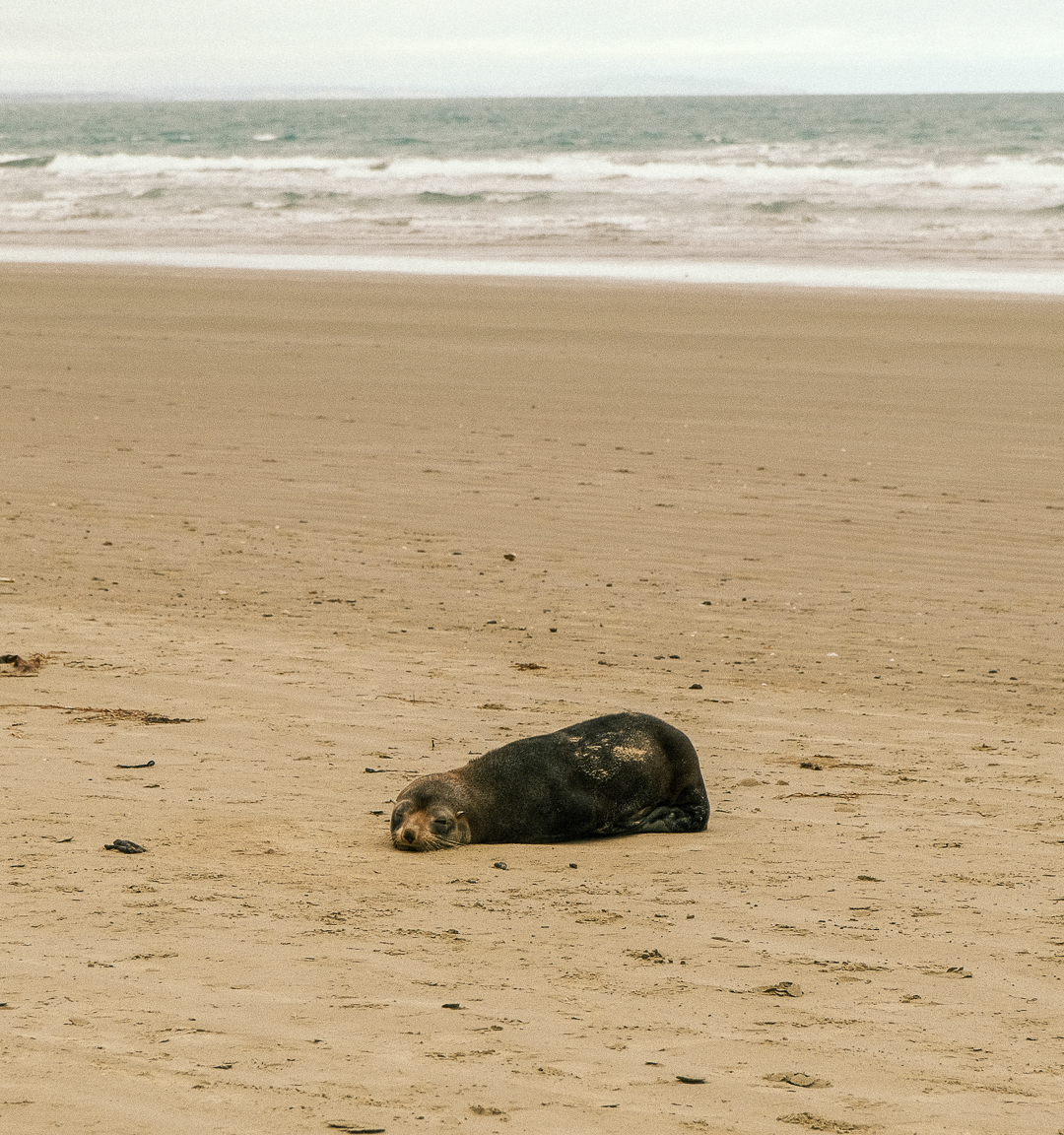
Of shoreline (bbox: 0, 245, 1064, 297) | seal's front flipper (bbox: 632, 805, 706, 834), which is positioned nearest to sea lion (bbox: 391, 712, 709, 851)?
seal's front flipper (bbox: 632, 805, 706, 834)

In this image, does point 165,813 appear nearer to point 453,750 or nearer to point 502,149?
point 453,750

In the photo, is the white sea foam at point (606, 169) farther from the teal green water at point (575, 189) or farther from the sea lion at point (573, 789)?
the sea lion at point (573, 789)

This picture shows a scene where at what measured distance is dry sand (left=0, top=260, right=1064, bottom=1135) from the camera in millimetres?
2980

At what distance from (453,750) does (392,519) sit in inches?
172

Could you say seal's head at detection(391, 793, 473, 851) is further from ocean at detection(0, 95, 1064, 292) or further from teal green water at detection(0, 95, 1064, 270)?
teal green water at detection(0, 95, 1064, 270)

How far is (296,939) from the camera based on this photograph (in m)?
3.61

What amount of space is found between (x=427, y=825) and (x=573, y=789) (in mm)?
501

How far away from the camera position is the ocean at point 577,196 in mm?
27859

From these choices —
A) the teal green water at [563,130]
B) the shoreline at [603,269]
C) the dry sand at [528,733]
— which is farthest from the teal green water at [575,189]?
the dry sand at [528,733]

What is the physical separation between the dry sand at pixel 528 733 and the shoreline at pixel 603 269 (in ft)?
26.8

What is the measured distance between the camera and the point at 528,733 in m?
5.66

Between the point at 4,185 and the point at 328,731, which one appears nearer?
the point at 328,731

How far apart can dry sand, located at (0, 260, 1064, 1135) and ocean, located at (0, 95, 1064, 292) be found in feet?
43.8

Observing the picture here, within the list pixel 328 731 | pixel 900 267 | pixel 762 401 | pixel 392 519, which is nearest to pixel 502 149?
pixel 900 267
